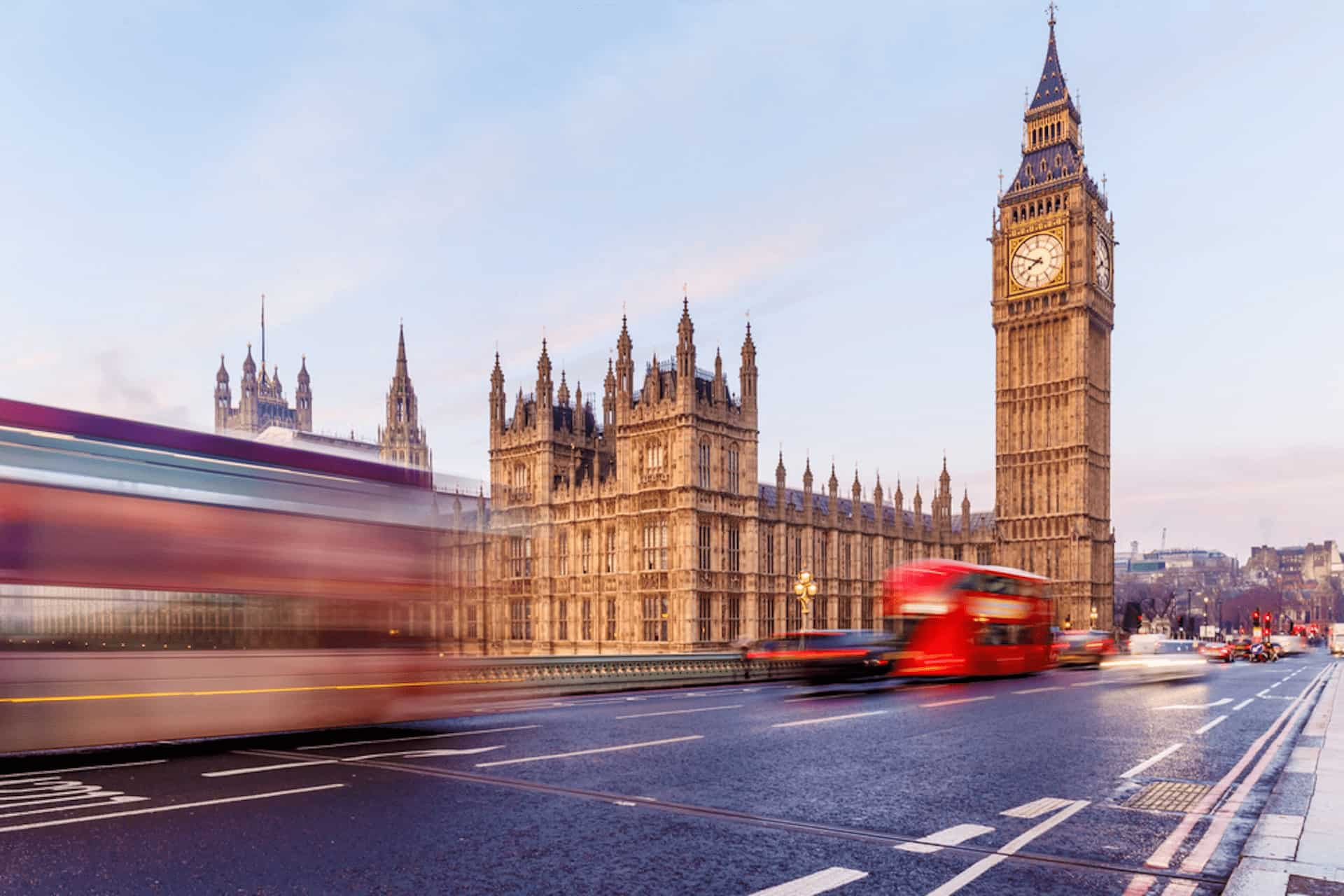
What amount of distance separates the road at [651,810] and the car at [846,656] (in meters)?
11.5

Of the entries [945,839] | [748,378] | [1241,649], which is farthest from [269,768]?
[1241,649]

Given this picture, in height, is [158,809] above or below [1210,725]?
above

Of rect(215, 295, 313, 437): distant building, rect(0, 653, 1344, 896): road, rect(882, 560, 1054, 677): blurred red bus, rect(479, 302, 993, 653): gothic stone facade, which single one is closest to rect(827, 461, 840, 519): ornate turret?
rect(479, 302, 993, 653): gothic stone facade

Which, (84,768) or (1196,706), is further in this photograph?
(1196,706)

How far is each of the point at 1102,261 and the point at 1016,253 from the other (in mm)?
7366

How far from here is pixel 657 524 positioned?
5506 cm

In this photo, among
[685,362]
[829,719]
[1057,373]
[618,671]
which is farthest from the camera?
[1057,373]

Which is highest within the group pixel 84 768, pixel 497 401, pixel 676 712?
pixel 497 401

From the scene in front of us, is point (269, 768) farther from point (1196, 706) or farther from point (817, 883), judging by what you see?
point (1196, 706)

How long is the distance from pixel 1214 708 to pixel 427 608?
647 inches

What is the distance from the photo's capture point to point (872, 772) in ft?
36.7

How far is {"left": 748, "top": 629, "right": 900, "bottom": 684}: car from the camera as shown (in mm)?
28188

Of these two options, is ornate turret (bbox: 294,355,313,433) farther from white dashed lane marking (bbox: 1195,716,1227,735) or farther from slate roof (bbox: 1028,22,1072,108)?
white dashed lane marking (bbox: 1195,716,1227,735)

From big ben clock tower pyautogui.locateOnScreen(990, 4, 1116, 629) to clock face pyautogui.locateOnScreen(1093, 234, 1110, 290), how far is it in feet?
0.66
